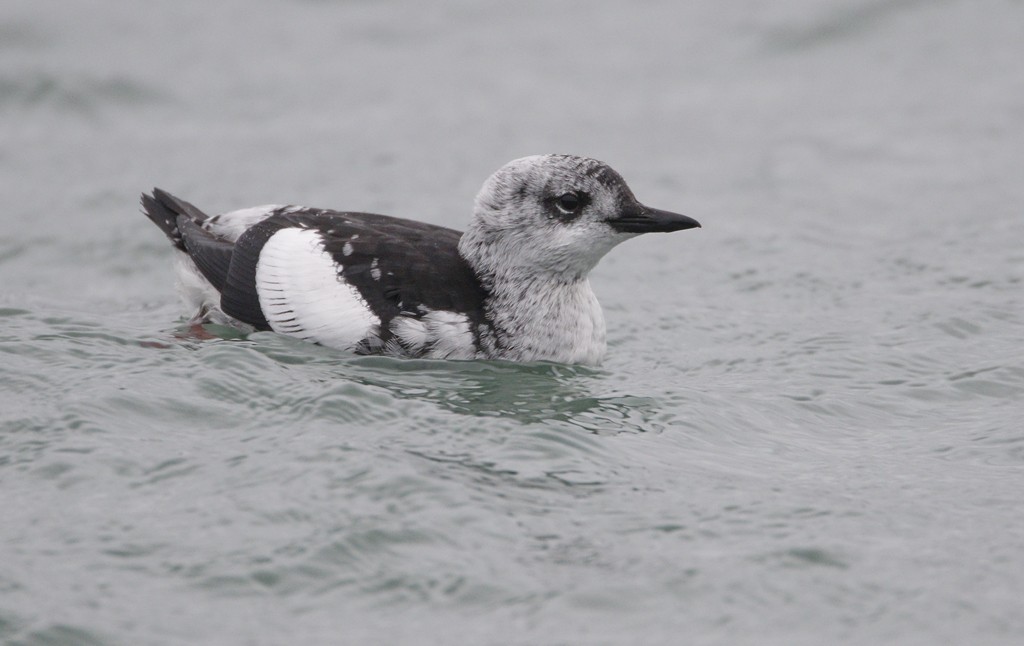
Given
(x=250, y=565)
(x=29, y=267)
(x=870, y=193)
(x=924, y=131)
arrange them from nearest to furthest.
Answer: (x=250, y=565) < (x=29, y=267) < (x=870, y=193) < (x=924, y=131)

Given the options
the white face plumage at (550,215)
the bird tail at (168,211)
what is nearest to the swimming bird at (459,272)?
the white face plumage at (550,215)

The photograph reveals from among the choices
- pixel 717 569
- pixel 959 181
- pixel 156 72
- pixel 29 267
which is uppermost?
pixel 156 72

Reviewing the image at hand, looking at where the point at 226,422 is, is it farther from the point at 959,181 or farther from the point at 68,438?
the point at 959,181

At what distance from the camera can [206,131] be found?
42.5ft

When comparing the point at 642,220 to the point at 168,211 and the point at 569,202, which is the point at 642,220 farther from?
the point at 168,211

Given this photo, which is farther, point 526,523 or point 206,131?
point 206,131

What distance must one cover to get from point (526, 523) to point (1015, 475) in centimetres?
243

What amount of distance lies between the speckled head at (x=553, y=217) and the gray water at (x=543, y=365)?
2.27 ft

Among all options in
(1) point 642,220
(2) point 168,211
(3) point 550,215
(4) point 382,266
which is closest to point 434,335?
(4) point 382,266

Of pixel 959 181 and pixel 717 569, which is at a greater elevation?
pixel 959 181

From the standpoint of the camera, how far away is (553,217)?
788 centimetres

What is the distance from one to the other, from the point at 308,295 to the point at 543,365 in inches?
53.5

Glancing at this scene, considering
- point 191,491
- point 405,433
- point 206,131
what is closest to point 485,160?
point 206,131

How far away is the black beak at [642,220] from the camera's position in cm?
765
